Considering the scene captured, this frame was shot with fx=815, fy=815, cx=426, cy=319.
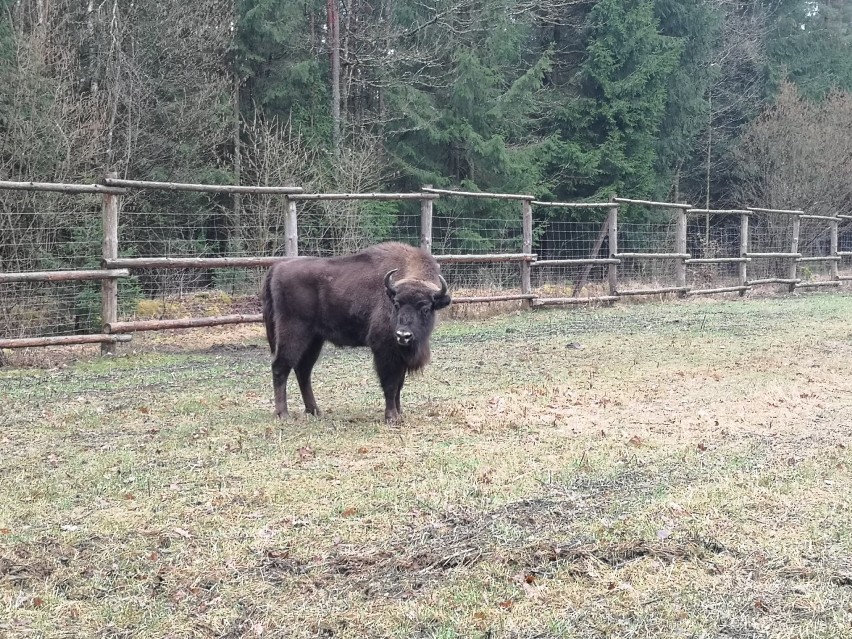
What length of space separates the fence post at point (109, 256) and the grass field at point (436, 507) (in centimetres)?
154

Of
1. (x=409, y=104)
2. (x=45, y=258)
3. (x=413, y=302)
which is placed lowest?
(x=413, y=302)

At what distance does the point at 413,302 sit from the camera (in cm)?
667

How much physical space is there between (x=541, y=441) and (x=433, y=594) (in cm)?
266

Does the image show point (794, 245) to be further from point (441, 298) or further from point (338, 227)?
point (441, 298)

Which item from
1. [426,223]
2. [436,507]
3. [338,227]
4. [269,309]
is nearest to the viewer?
[436,507]

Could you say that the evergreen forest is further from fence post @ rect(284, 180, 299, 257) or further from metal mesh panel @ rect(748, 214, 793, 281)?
metal mesh panel @ rect(748, 214, 793, 281)

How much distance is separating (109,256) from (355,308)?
4667mm

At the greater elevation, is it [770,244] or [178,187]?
[178,187]

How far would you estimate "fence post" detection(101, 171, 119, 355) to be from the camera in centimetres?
1017

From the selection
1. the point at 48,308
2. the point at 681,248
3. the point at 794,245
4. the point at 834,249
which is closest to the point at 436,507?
the point at 48,308

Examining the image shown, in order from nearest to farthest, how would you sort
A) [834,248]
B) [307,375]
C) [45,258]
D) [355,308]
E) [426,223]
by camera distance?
[355,308]
[307,375]
[45,258]
[426,223]
[834,248]

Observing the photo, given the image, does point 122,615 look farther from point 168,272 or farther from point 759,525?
point 168,272

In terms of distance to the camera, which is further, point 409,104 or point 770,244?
point 770,244

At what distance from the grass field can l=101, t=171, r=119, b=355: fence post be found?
5.06 ft
